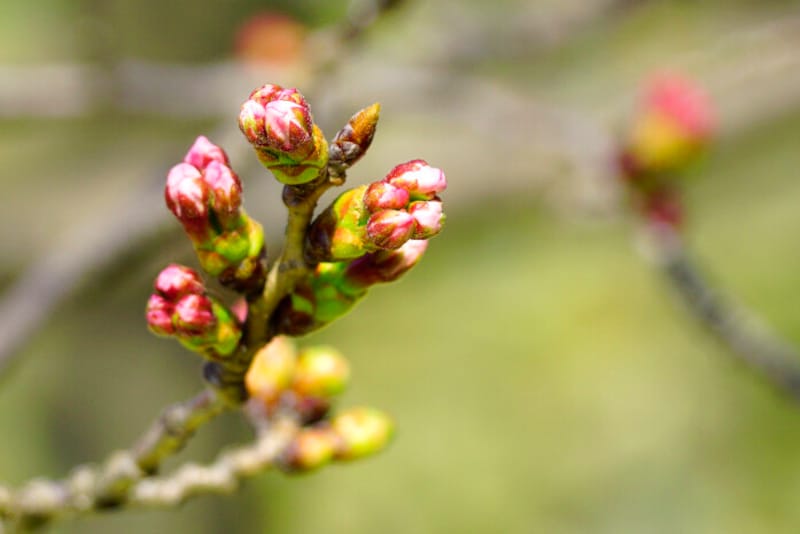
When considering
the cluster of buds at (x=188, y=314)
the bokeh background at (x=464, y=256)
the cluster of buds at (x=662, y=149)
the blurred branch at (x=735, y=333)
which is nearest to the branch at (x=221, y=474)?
the cluster of buds at (x=188, y=314)

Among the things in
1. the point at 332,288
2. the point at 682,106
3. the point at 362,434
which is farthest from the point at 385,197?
Result: the point at 682,106

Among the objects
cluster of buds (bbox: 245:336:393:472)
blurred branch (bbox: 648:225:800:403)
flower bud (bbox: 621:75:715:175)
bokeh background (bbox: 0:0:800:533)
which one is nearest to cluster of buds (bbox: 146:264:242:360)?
cluster of buds (bbox: 245:336:393:472)

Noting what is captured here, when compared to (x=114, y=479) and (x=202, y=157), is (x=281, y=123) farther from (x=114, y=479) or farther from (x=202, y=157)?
(x=114, y=479)

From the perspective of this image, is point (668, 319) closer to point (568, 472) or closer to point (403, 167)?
point (568, 472)

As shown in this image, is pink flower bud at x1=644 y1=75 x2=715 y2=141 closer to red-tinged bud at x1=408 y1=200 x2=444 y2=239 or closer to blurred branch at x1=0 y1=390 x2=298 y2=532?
blurred branch at x1=0 y1=390 x2=298 y2=532

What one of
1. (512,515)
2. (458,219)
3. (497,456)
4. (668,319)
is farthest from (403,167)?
(668,319)
